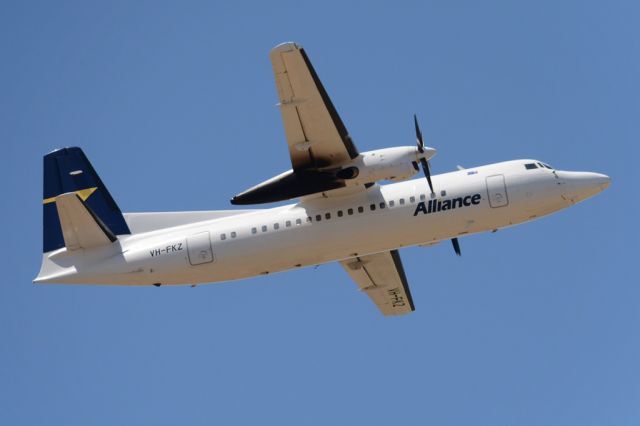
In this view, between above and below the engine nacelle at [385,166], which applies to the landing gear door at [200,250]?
below

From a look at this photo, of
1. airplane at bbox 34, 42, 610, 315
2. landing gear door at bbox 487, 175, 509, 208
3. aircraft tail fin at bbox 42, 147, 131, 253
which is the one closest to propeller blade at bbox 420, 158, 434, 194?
airplane at bbox 34, 42, 610, 315

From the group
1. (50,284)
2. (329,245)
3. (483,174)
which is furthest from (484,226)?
(50,284)

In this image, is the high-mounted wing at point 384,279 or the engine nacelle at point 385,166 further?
the high-mounted wing at point 384,279

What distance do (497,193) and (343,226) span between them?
3.78 meters

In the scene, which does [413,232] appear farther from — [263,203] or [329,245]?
[263,203]

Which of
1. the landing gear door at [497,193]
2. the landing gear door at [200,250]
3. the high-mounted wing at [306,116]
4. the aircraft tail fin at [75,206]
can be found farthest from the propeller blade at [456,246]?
the aircraft tail fin at [75,206]

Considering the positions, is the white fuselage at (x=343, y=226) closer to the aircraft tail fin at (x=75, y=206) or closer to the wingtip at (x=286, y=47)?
the aircraft tail fin at (x=75, y=206)

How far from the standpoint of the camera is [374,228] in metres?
23.0

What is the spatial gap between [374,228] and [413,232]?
0.95 metres

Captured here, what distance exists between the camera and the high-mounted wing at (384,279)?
2581cm

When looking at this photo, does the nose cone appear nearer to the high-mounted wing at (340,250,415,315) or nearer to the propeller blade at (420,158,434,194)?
the propeller blade at (420,158,434,194)

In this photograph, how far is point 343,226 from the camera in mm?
23109

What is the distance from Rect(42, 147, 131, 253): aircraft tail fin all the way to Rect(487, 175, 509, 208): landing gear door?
31.1ft

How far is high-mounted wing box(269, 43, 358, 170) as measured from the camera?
20.8m
